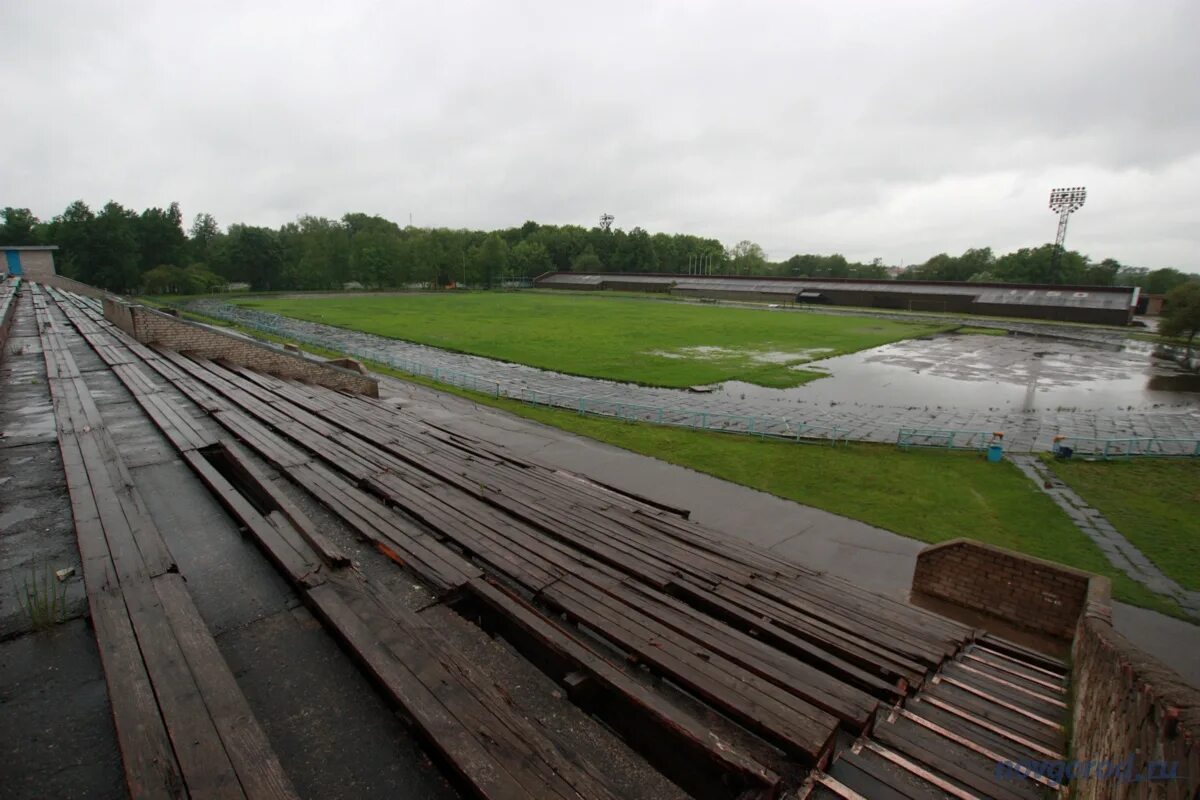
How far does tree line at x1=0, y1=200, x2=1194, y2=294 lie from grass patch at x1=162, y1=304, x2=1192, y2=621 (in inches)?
3465

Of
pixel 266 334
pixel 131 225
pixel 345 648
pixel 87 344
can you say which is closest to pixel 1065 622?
pixel 345 648

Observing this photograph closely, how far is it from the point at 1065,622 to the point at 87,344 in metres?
27.9

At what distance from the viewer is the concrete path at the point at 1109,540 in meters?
10.7

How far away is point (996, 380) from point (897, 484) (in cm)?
2305

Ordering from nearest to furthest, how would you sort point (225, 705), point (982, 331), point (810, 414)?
point (225, 705)
point (810, 414)
point (982, 331)

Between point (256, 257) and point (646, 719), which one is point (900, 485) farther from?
point (256, 257)

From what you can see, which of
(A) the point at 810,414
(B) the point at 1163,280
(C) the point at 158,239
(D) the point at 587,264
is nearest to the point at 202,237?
(C) the point at 158,239

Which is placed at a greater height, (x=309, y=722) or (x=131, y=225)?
(x=131, y=225)

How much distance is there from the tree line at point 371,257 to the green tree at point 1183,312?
4435 cm

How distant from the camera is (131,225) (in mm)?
85438

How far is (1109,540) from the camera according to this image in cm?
1285

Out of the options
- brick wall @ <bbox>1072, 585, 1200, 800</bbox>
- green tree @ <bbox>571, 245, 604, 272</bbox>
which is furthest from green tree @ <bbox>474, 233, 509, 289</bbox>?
brick wall @ <bbox>1072, 585, 1200, 800</bbox>

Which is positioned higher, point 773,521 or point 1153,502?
point 773,521

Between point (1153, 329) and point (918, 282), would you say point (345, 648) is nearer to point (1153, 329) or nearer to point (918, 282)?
point (1153, 329)
